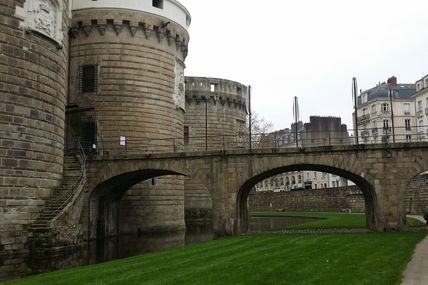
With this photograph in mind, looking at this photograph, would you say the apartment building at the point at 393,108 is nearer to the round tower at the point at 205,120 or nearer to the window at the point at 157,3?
the round tower at the point at 205,120

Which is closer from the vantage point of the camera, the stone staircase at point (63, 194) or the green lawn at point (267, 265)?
the green lawn at point (267, 265)

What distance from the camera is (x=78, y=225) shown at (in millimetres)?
22984

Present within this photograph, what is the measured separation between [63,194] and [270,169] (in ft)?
33.2

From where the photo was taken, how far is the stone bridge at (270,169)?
74.1 feet

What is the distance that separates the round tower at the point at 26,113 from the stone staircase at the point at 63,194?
351 mm

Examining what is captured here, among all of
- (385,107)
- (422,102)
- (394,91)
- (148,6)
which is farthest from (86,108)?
(394,91)

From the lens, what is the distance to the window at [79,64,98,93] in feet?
100

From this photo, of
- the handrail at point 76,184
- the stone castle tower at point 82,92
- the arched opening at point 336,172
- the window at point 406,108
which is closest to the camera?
the stone castle tower at point 82,92

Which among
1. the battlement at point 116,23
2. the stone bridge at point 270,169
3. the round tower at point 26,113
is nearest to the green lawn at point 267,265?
the stone bridge at point 270,169

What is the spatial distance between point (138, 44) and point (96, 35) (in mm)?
2671

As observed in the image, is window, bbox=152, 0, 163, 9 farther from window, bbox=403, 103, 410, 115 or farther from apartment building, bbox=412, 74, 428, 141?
window, bbox=403, 103, 410, 115

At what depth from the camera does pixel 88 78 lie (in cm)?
3069

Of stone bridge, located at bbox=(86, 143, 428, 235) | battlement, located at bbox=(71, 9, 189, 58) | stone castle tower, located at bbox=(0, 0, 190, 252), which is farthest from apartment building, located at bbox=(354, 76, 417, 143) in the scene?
stone bridge, located at bbox=(86, 143, 428, 235)

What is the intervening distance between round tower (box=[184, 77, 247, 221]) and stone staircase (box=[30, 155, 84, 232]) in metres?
17.9
